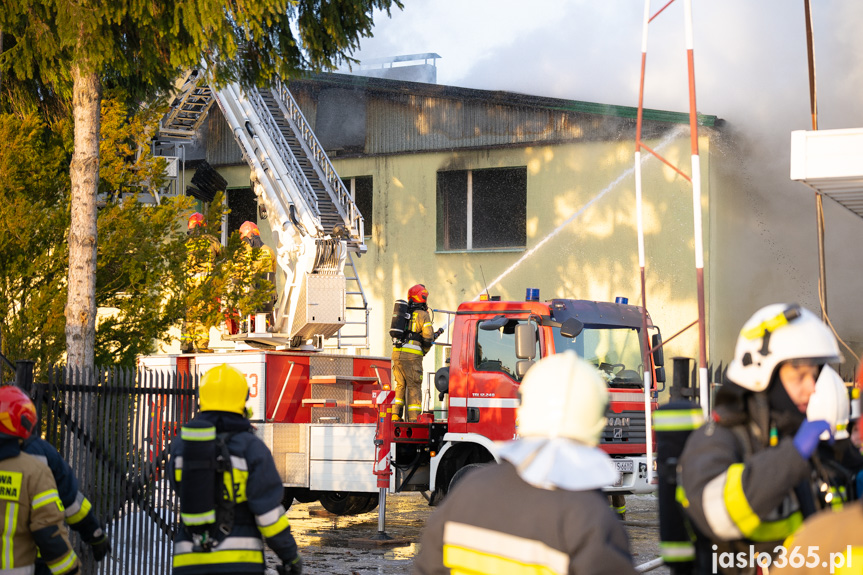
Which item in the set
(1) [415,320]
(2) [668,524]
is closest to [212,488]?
(2) [668,524]

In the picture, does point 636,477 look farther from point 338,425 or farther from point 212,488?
point 212,488

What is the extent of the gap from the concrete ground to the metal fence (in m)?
1.41

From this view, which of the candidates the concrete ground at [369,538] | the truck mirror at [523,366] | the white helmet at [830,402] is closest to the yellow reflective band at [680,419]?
the white helmet at [830,402]

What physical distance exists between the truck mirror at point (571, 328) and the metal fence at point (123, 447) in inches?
135

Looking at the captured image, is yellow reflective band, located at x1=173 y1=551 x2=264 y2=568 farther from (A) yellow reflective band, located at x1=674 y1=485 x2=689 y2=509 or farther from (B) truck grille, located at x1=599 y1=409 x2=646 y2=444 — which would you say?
(B) truck grille, located at x1=599 y1=409 x2=646 y2=444

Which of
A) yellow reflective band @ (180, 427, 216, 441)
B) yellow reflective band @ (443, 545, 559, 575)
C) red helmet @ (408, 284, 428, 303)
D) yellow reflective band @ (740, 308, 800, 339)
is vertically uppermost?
red helmet @ (408, 284, 428, 303)

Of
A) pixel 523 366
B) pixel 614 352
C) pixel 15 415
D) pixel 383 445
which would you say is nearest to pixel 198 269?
pixel 383 445

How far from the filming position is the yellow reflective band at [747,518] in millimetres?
2600

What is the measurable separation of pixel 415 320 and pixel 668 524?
7.97 metres

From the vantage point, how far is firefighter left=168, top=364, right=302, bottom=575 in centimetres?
397

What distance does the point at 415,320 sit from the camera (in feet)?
36.0

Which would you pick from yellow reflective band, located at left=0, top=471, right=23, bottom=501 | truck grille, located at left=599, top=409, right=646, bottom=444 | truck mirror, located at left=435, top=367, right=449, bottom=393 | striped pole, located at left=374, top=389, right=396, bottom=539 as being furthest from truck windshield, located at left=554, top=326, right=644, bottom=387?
yellow reflective band, located at left=0, top=471, right=23, bottom=501

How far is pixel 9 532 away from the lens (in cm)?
410

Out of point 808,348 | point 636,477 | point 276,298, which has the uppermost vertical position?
point 276,298
